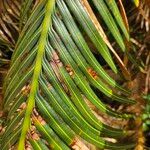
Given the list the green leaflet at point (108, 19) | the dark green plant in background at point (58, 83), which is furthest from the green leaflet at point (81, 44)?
the green leaflet at point (108, 19)

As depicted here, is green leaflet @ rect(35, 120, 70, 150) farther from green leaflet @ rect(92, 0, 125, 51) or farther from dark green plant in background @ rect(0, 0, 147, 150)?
green leaflet @ rect(92, 0, 125, 51)

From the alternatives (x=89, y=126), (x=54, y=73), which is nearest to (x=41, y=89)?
(x=54, y=73)

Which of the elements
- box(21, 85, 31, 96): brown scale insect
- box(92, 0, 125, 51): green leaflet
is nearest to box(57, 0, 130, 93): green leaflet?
box(92, 0, 125, 51): green leaflet

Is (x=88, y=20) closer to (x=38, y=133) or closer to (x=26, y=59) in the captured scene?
(x=26, y=59)

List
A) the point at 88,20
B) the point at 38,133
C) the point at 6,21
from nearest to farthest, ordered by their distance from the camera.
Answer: the point at 38,133, the point at 88,20, the point at 6,21

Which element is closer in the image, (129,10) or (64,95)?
(64,95)

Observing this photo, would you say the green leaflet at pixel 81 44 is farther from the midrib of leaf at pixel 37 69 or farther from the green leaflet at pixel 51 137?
the green leaflet at pixel 51 137

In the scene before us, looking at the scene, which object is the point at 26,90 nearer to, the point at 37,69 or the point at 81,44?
the point at 37,69

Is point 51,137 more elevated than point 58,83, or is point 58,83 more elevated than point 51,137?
point 58,83

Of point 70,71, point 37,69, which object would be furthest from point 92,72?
point 37,69
